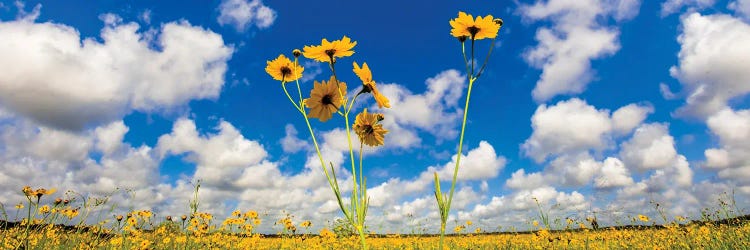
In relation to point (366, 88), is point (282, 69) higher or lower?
higher

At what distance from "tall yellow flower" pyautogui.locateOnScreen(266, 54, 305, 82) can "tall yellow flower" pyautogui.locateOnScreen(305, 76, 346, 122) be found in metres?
0.16

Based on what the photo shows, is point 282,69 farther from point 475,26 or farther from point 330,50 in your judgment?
point 475,26

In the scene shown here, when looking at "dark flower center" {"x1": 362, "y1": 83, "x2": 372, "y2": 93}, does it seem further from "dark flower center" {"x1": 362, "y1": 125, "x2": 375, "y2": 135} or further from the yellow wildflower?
the yellow wildflower

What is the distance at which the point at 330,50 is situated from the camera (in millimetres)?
1439

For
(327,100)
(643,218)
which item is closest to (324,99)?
(327,100)

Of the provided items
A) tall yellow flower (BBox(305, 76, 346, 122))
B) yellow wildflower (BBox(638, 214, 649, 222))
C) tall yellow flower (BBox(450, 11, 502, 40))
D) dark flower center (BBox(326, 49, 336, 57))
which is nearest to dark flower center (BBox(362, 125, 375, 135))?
tall yellow flower (BBox(305, 76, 346, 122))

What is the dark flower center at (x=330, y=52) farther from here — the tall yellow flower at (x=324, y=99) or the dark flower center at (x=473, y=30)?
the dark flower center at (x=473, y=30)

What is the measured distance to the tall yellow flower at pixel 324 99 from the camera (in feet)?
4.82

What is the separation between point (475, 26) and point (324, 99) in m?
0.62

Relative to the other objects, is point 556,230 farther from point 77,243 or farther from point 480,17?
point 77,243

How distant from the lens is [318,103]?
1.51 m

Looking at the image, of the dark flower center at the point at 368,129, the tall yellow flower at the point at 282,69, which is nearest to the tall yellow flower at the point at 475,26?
the dark flower center at the point at 368,129

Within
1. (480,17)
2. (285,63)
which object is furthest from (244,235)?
(480,17)

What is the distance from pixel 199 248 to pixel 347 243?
225 cm
